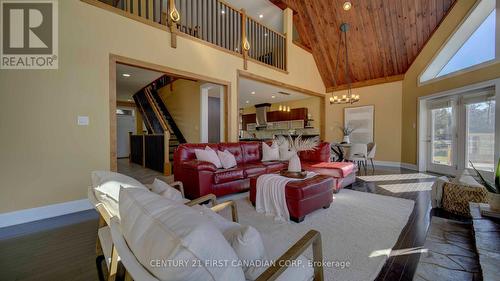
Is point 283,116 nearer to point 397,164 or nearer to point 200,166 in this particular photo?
point 397,164

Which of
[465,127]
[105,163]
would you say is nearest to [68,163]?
[105,163]

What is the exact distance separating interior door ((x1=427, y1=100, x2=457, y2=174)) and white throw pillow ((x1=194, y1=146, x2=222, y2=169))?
548cm

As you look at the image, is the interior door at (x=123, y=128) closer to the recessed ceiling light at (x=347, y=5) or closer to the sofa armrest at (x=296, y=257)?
the recessed ceiling light at (x=347, y=5)

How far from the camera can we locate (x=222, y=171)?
3.36 meters

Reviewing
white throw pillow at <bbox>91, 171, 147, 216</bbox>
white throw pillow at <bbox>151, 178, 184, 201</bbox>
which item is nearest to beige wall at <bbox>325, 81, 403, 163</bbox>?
white throw pillow at <bbox>151, 178, 184, 201</bbox>

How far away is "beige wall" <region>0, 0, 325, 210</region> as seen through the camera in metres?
2.61

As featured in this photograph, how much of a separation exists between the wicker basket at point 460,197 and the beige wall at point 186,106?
5.43 m

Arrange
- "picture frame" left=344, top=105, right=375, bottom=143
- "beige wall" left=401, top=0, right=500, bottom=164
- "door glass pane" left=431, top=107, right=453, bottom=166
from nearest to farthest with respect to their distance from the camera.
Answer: "beige wall" left=401, top=0, right=500, bottom=164 → "door glass pane" left=431, top=107, right=453, bottom=166 → "picture frame" left=344, top=105, right=375, bottom=143

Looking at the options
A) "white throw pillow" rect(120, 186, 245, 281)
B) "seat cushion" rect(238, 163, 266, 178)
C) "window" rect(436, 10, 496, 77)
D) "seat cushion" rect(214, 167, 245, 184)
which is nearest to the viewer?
"white throw pillow" rect(120, 186, 245, 281)

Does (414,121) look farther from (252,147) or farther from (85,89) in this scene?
(85,89)

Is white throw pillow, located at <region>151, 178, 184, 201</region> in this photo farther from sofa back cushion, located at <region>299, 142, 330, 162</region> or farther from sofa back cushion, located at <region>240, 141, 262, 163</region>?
sofa back cushion, located at <region>299, 142, 330, 162</region>

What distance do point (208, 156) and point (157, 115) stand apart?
3637 millimetres

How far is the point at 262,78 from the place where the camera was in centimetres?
573

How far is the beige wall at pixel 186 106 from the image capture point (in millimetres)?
6273
